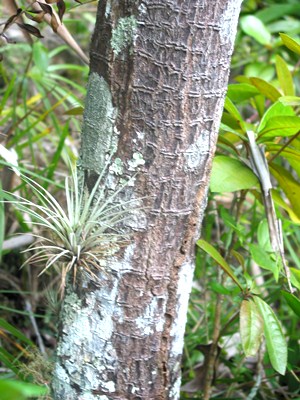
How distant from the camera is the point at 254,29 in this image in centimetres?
185

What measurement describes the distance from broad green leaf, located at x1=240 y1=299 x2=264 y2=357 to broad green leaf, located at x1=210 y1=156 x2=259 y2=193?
8.0 inches

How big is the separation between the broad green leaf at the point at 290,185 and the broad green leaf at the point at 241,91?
0.53 ft

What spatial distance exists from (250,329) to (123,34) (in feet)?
1.67

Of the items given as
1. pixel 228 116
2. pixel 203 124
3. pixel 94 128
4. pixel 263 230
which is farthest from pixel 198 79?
pixel 263 230

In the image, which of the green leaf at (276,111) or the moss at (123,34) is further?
the green leaf at (276,111)

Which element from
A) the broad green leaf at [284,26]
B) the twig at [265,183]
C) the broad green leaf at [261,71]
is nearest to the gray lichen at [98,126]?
the twig at [265,183]

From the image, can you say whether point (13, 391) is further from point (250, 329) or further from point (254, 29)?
point (254, 29)

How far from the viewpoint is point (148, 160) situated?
35.3 inches

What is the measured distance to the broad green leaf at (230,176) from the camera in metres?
1.00

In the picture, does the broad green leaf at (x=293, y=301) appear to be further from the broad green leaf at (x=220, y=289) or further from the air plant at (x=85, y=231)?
the air plant at (x=85, y=231)

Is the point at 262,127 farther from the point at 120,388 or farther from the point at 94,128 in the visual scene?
the point at 120,388

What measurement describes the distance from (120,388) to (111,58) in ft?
1.61

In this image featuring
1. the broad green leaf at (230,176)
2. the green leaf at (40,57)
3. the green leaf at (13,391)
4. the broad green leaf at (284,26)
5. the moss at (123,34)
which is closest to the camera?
the green leaf at (13,391)

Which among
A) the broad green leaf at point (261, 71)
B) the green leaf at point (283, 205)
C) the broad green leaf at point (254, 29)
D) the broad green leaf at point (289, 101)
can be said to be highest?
the broad green leaf at point (254, 29)
